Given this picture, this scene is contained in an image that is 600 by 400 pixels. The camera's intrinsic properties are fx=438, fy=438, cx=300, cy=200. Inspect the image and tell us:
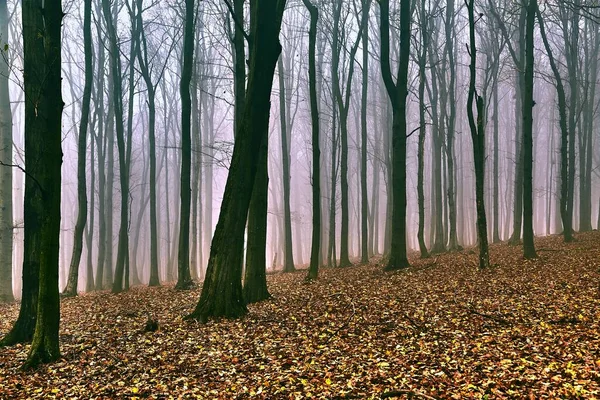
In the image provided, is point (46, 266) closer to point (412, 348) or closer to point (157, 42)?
point (412, 348)

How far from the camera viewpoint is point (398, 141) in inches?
537

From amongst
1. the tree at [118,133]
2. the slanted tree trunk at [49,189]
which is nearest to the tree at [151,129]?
the tree at [118,133]

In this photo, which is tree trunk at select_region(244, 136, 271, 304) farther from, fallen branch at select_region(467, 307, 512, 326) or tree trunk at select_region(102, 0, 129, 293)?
tree trunk at select_region(102, 0, 129, 293)

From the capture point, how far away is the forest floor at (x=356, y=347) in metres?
5.11

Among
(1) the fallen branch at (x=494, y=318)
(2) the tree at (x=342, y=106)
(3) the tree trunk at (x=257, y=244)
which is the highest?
(2) the tree at (x=342, y=106)

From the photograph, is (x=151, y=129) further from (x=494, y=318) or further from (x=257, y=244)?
(x=494, y=318)

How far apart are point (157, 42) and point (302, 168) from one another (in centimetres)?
2782

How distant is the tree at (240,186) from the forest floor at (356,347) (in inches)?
22.0

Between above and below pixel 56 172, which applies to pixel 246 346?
below

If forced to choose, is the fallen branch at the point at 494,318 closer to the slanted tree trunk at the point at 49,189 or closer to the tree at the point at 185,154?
the slanted tree trunk at the point at 49,189

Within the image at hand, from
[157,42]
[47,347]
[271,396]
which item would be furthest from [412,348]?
[157,42]

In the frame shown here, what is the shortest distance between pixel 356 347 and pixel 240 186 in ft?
12.7

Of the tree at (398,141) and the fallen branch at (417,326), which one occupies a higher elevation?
the tree at (398,141)

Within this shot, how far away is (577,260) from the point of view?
12242 millimetres
